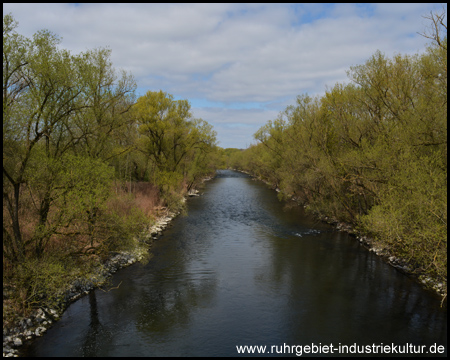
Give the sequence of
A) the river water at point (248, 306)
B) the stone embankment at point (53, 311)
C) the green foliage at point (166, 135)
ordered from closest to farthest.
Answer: the stone embankment at point (53, 311) → the river water at point (248, 306) → the green foliage at point (166, 135)

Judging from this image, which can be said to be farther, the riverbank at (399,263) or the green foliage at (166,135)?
the green foliage at (166,135)

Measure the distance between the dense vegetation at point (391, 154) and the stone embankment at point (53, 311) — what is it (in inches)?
671

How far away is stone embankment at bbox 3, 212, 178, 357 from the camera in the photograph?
486 inches

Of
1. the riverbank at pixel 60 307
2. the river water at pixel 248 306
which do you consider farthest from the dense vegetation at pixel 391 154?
the riverbank at pixel 60 307

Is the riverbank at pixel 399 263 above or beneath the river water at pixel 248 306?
above

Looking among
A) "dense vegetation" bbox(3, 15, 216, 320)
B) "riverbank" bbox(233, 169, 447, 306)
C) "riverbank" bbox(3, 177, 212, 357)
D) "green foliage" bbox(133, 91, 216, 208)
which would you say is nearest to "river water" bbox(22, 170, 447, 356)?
"riverbank" bbox(3, 177, 212, 357)

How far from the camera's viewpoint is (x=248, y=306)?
53.4 feet

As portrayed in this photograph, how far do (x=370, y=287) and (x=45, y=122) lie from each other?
66.4 ft

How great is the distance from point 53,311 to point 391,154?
22.1 m

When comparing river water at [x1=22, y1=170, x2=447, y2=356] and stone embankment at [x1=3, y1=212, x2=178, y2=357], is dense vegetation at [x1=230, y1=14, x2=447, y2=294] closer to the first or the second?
river water at [x1=22, y1=170, x2=447, y2=356]

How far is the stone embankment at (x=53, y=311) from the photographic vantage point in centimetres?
1235

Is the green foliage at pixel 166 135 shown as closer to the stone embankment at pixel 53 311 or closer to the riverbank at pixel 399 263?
the stone embankment at pixel 53 311

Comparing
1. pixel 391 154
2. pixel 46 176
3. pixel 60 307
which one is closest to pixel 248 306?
pixel 60 307

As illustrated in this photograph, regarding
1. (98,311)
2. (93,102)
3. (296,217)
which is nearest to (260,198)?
(296,217)
